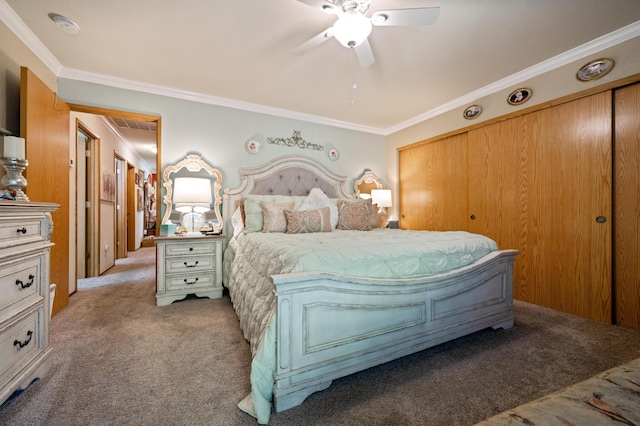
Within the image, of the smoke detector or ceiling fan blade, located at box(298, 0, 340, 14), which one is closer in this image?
ceiling fan blade, located at box(298, 0, 340, 14)

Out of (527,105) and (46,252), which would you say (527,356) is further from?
(46,252)

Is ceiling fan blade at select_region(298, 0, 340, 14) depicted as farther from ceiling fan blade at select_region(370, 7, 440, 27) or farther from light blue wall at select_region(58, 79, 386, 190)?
light blue wall at select_region(58, 79, 386, 190)

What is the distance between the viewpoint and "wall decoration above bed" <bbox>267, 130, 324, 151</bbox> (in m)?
3.86

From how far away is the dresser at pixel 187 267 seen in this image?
108 inches

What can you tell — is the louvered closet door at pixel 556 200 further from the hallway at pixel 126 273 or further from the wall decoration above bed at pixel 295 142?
the hallway at pixel 126 273

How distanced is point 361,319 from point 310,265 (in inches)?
17.2

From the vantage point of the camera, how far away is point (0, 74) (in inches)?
76.5

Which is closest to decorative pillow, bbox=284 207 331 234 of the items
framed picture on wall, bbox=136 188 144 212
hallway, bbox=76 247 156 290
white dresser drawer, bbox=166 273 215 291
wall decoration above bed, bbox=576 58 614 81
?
white dresser drawer, bbox=166 273 215 291

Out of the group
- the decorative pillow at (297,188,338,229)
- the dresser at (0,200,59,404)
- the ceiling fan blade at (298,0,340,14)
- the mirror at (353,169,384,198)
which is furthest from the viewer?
the mirror at (353,169,384,198)

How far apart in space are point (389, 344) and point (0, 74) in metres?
3.30

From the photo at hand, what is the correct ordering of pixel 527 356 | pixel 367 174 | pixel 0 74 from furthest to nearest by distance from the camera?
pixel 367 174
pixel 0 74
pixel 527 356

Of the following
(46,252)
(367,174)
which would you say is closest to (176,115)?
(46,252)

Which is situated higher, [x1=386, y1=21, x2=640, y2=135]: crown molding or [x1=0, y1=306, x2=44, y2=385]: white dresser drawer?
[x1=386, y1=21, x2=640, y2=135]: crown molding

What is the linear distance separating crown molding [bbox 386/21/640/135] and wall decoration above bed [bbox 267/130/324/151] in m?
1.76
